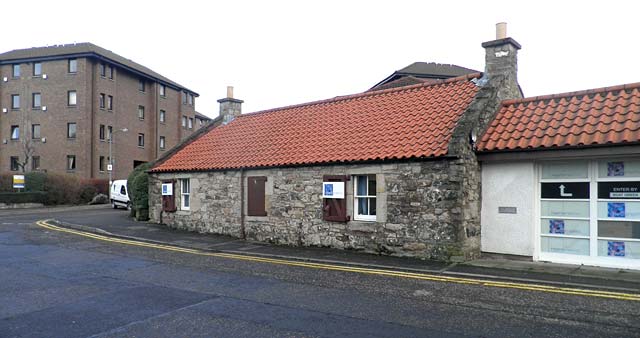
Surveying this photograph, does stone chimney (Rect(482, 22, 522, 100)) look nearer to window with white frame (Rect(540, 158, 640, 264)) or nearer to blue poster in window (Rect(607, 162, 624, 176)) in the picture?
window with white frame (Rect(540, 158, 640, 264))

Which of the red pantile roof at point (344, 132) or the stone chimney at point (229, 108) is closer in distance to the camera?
the red pantile roof at point (344, 132)

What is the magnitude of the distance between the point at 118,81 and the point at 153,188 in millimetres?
31606

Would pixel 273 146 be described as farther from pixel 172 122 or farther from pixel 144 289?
pixel 172 122

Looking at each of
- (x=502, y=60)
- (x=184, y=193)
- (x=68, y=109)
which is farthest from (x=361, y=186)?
(x=68, y=109)

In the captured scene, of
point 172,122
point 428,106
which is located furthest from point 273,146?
point 172,122

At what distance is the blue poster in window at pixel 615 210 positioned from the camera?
1000 centimetres

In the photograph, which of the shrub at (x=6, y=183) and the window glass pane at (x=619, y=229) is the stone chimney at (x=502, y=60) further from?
the shrub at (x=6, y=183)

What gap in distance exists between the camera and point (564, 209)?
10.7 metres

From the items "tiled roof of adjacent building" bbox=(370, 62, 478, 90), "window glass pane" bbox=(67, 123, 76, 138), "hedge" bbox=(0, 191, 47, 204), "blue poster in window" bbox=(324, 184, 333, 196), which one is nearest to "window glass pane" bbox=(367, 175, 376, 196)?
"blue poster in window" bbox=(324, 184, 333, 196)

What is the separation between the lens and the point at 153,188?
19.5 metres

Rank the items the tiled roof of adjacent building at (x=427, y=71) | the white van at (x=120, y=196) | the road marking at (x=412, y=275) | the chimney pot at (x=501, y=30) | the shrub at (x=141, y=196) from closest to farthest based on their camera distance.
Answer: the road marking at (x=412, y=275) → the chimney pot at (x=501, y=30) → the shrub at (x=141, y=196) → the white van at (x=120, y=196) → the tiled roof of adjacent building at (x=427, y=71)

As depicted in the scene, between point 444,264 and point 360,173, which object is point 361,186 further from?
point 444,264

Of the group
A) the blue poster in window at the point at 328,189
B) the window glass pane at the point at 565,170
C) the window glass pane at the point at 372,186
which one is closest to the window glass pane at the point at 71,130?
the blue poster in window at the point at 328,189

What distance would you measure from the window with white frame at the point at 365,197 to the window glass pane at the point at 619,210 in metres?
5.20
